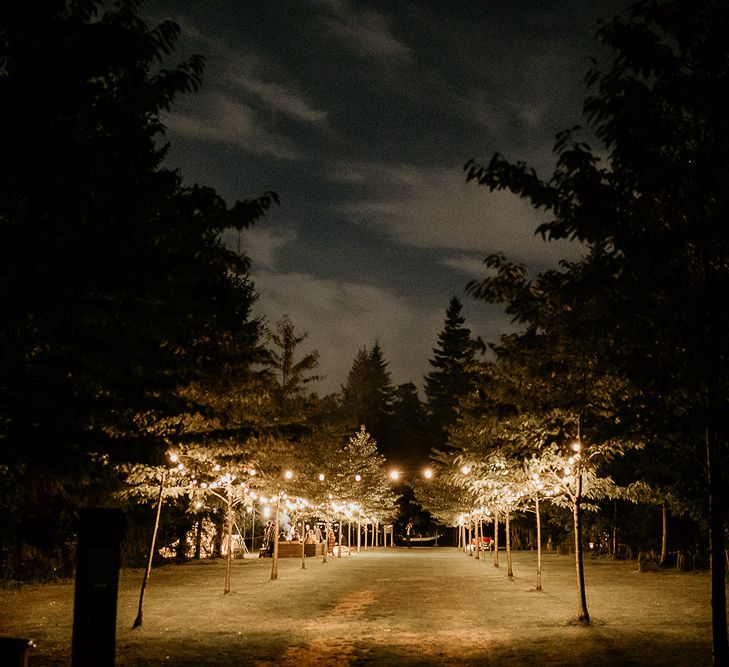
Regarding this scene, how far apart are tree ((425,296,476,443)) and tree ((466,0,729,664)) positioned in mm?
89809

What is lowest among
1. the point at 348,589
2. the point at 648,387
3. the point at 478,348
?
the point at 348,589

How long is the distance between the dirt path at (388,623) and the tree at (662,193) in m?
5.04

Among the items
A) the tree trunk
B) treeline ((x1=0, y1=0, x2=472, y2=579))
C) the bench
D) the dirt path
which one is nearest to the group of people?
the bench

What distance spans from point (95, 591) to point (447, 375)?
99.6 metres

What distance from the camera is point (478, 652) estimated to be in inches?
457

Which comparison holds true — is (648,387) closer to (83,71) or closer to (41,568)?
(83,71)

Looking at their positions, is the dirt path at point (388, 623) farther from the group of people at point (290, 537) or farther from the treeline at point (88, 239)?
the group of people at point (290, 537)

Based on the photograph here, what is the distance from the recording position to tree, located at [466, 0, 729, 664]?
26.9 feet

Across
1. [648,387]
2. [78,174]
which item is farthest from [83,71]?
[648,387]

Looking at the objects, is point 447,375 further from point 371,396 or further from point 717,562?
point 717,562

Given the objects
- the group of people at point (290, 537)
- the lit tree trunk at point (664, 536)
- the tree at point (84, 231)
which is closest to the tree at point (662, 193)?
the tree at point (84, 231)

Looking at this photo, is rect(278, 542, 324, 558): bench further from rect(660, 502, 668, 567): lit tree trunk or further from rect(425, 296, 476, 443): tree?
rect(425, 296, 476, 443): tree

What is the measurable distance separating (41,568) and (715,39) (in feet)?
83.4

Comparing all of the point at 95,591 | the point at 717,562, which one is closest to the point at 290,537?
the point at 95,591
